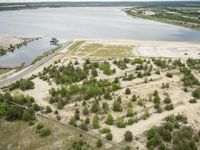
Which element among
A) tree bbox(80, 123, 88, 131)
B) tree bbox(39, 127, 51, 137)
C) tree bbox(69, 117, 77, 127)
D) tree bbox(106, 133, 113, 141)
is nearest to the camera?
tree bbox(106, 133, 113, 141)

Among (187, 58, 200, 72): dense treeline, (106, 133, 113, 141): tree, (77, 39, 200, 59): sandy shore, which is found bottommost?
(77, 39, 200, 59): sandy shore

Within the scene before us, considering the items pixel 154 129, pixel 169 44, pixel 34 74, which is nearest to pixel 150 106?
pixel 154 129

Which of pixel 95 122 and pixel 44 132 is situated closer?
pixel 44 132

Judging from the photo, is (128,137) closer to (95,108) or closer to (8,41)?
(95,108)

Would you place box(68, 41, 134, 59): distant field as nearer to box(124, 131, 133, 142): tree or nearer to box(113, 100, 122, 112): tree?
box(113, 100, 122, 112): tree

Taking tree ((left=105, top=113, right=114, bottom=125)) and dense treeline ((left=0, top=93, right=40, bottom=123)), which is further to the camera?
dense treeline ((left=0, top=93, right=40, bottom=123))

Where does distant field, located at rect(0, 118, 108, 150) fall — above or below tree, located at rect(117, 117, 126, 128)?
below

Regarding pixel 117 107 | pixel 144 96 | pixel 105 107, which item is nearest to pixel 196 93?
pixel 144 96

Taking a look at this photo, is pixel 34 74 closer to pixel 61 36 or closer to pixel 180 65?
pixel 180 65

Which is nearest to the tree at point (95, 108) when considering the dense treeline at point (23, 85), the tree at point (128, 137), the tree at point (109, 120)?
the tree at point (109, 120)

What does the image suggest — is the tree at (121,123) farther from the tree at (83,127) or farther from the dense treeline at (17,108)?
the dense treeline at (17,108)

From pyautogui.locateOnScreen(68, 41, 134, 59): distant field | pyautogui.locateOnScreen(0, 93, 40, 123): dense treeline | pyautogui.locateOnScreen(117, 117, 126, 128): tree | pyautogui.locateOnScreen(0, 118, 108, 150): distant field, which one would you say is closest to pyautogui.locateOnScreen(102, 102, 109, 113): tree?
pyautogui.locateOnScreen(117, 117, 126, 128): tree
